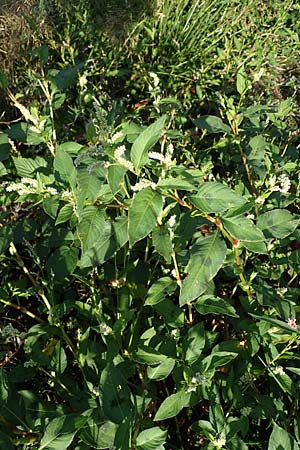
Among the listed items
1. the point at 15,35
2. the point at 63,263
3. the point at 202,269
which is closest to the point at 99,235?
the point at 202,269

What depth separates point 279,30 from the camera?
3.39 metres

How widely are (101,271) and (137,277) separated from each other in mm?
120

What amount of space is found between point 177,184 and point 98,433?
587 millimetres

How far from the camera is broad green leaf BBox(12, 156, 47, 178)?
1.50m

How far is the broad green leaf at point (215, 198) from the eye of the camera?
114 centimetres

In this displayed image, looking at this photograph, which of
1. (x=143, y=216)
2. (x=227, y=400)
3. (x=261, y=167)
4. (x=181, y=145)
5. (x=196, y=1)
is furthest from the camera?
(x=196, y=1)

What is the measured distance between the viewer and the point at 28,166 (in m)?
1.53

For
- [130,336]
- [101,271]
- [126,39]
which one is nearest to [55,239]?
[101,271]

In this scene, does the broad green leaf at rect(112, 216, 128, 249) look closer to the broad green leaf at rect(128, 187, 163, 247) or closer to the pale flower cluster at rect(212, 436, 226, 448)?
the broad green leaf at rect(128, 187, 163, 247)

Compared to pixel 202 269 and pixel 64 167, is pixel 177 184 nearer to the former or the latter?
pixel 202 269

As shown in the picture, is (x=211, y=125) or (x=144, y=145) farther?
(x=211, y=125)

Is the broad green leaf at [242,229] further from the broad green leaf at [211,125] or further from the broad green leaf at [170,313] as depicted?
the broad green leaf at [211,125]

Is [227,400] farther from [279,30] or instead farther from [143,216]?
[279,30]

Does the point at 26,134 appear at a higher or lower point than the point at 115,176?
lower
